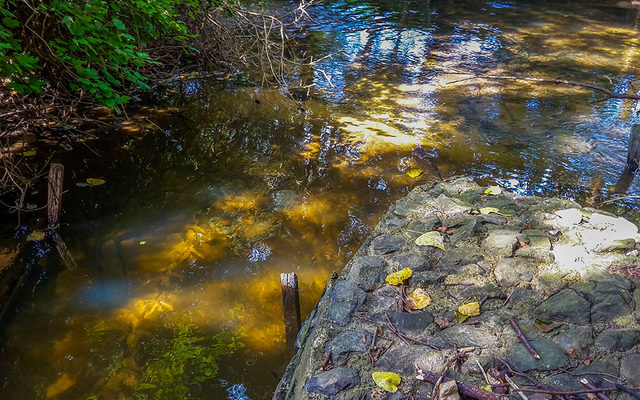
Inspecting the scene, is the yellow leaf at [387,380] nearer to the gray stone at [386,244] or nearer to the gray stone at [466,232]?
the gray stone at [386,244]

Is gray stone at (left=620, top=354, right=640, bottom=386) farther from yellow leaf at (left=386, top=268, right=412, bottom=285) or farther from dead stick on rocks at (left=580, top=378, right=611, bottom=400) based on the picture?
yellow leaf at (left=386, top=268, right=412, bottom=285)

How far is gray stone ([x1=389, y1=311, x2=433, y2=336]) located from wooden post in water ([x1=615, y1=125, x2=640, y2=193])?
140 inches

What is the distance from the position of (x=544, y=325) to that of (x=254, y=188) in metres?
3.23

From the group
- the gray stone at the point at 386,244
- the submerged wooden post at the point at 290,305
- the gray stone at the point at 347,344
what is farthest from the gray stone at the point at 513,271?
the submerged wooden post at the point at 290,305

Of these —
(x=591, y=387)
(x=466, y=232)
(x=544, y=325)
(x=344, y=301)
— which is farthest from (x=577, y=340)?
(x=344, y=301)

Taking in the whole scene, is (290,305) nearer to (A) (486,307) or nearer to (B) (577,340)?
(A) (486,307)

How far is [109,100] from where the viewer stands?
14.8ft

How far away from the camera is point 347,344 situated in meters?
2.14

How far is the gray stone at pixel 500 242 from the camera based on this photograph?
273 centimetres

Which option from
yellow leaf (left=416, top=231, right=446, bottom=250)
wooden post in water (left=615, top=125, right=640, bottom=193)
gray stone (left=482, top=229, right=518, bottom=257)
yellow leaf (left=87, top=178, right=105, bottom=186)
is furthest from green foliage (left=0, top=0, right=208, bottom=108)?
wooden post in water (left=615, top=125, right=640, bottom=193)

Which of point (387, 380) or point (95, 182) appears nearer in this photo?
point (387, 380)

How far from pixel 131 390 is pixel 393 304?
5.49 ft

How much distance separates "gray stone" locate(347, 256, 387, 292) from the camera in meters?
2.55

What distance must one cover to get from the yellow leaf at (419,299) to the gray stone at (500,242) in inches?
23.0
